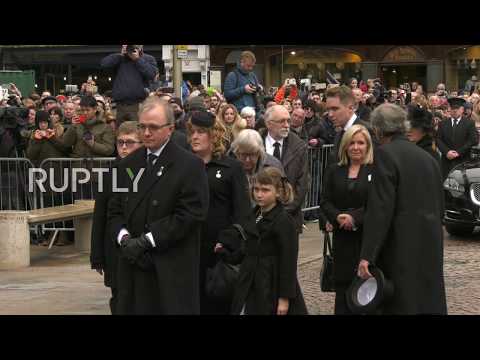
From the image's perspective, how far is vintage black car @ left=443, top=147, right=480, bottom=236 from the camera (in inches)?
625

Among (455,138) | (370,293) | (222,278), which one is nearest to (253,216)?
(222,278)

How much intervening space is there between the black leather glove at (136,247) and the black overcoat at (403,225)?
5.60 ft

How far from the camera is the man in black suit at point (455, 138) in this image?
65.6ft

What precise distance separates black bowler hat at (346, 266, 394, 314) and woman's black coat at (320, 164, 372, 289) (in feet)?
2.68

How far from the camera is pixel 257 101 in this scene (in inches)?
693

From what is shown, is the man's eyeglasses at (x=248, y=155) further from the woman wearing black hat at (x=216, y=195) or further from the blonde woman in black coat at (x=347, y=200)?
the woman wearing black hat at (x=216, y=195)

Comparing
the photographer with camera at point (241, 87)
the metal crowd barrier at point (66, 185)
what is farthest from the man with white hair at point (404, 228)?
the photographer with camera at point (241, 87)

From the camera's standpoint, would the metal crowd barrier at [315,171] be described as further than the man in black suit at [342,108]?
Yes

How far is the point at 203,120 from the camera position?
846 cm

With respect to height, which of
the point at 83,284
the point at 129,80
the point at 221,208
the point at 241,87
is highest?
the point at 129,80

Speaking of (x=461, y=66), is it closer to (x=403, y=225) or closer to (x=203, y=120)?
(x=203, y=120)

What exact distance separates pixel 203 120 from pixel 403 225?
5.40ft
